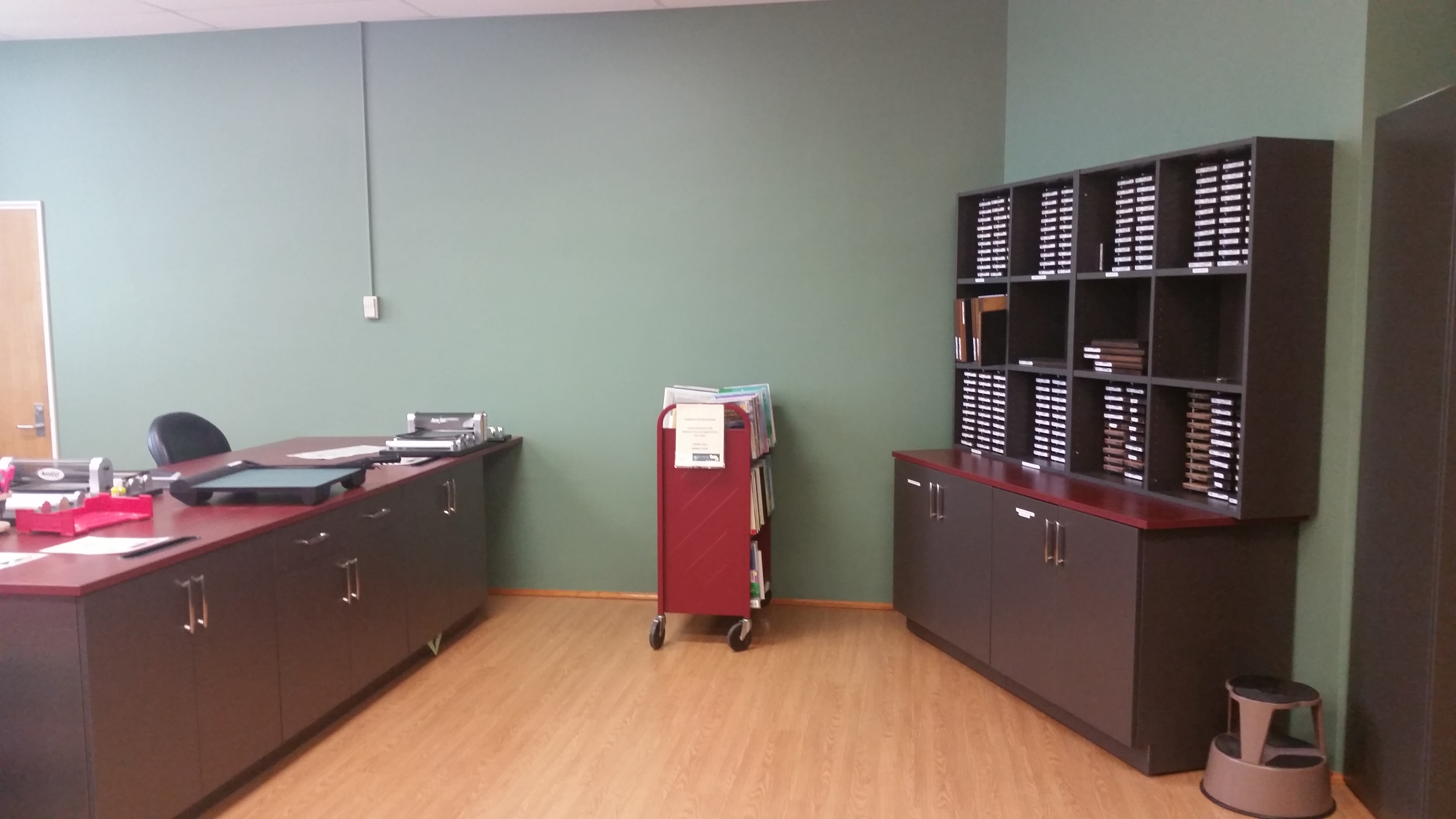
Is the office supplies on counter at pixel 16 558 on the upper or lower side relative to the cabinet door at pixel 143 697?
upper

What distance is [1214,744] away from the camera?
3.02m

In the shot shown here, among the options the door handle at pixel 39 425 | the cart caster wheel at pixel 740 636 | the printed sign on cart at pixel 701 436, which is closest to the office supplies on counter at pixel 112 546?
the printed sign on cart at pixel 701 436

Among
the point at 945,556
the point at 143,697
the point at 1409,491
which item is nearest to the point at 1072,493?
the point at 945,556

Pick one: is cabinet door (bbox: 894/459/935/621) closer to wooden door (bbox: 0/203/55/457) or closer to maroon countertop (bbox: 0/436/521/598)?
maroon countertop (bbox: 0/436/521/598)

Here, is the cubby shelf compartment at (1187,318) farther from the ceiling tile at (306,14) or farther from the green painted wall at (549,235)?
the ceiling tile at (306,14)

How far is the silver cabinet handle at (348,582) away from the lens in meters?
3.52

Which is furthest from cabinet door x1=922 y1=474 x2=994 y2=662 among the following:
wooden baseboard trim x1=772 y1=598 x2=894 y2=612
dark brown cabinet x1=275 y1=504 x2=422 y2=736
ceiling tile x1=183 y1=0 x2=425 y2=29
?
ceiling tile x1=183 y1=0 x2=425 y2=29

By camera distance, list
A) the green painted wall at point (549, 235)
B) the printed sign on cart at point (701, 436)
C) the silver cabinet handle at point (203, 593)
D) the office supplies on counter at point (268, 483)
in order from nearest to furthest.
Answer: the silver cabinet handle at point (203, 593) < the office supplies on counter at point (268, 483) < the printed sign on cart at point (701, 436) < the green painted wall at point (549, 235)

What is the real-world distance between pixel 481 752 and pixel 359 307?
2.79 metres

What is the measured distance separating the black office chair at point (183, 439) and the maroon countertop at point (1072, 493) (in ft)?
10.6

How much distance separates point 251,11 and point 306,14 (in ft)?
0.87

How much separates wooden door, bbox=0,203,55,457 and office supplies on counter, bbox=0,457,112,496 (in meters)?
2.49

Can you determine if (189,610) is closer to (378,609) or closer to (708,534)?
(378,609)

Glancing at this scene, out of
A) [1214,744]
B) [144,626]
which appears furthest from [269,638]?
[1214,744]
